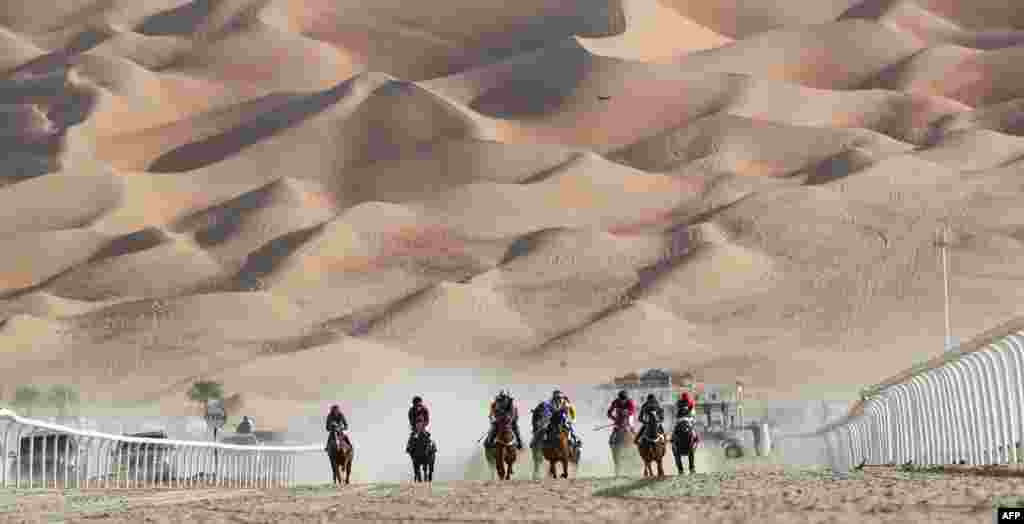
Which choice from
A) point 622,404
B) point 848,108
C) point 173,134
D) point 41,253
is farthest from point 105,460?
point 173,134

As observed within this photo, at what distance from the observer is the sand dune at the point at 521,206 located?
111 meters

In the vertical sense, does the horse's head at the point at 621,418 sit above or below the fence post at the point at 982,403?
above

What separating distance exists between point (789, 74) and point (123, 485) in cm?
14947

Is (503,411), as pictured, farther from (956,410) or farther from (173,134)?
(173,134)

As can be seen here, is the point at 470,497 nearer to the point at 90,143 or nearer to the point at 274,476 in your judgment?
the point at 274,476

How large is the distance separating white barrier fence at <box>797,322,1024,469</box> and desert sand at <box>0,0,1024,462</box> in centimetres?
5845

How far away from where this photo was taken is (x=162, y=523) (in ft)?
78.4

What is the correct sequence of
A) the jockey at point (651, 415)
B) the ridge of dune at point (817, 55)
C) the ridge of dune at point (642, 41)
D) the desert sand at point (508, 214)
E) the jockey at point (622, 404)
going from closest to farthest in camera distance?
the jockey at point (651, 415)
the jockey at point (622, 404)
the desert sand at point (508, 214)
the ridge of dune at point (642, 41)
the ridge of dune at point (817, 55)

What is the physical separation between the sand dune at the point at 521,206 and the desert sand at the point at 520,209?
0.25 m

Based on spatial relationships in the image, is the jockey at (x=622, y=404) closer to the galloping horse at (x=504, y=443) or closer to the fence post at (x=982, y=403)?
the galloping horse at (x=504, y=443)

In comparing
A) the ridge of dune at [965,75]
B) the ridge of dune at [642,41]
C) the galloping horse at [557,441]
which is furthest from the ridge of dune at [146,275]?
the galloping horse at [557,441]

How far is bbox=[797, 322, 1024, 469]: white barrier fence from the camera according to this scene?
27.2m

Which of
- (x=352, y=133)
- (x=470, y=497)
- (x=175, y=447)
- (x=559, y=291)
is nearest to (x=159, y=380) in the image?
(x=559, y=291)

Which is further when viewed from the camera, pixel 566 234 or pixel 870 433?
pixel 566 234
